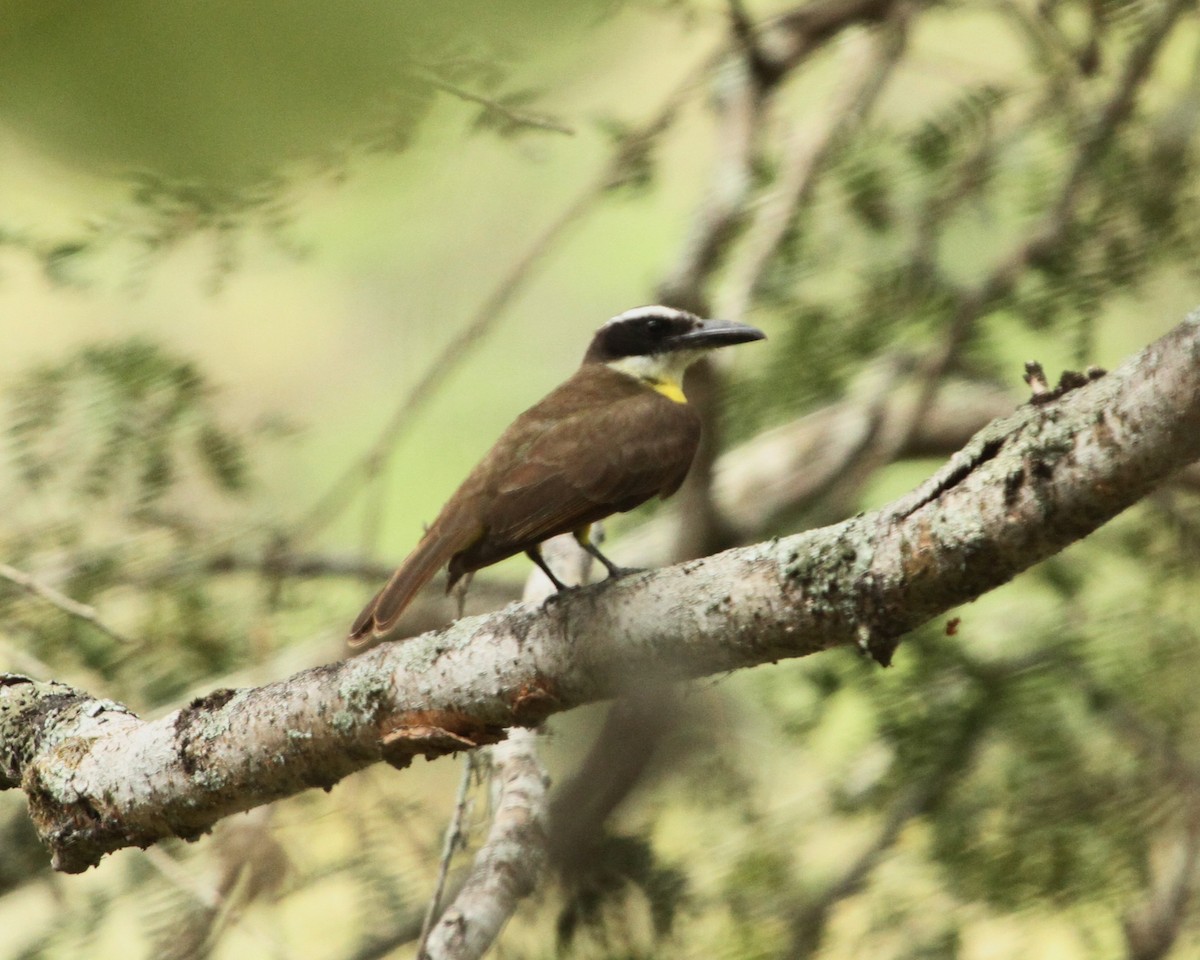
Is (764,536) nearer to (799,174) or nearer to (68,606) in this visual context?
(799,174)

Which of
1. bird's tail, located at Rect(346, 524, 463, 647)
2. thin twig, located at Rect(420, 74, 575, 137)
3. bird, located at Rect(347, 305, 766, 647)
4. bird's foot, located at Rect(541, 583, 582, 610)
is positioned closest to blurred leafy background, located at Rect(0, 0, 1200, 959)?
bird, located at Rect(347, 305, 766, 647)

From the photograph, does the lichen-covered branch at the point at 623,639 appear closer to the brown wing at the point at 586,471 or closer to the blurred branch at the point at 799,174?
the brown wing at the point at 586,471

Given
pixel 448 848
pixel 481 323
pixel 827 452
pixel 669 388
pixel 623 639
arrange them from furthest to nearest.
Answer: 1. pixel 827 452
2. pixel 669 388
3. pixel 481 323
4. pixel 448 848
5. pixel 623 639

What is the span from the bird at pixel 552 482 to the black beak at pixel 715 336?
0.50 metres

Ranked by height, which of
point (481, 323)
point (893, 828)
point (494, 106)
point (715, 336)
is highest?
point (494, 106)

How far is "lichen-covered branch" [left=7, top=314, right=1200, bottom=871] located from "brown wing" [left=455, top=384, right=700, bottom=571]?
0.54 m

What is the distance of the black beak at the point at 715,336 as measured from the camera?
4.36m

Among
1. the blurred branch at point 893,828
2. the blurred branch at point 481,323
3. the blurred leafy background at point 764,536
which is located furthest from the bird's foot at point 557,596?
the blurred branch at point 893,828

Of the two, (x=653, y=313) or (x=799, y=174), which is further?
(x=799, y=174)

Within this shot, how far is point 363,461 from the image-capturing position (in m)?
3.96

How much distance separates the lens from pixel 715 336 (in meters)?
4.44

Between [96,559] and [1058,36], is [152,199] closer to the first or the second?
[96,559]

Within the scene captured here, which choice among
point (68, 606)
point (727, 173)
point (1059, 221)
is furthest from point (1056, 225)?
point (68, 606)

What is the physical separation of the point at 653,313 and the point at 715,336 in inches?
10.5
